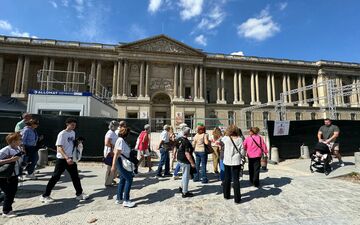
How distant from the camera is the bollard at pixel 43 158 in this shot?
9.64m

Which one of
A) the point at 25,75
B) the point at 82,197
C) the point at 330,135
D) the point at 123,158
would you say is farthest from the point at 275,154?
the point at 25,75

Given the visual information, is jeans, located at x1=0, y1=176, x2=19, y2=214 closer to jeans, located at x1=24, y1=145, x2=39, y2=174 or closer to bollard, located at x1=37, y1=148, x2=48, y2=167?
jeans, located at x1=24, y1=145, x2=39, y2=174

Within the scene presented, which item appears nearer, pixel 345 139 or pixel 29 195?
pixel 29 195

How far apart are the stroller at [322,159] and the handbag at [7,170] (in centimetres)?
963

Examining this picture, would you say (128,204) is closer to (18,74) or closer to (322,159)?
(322,159)

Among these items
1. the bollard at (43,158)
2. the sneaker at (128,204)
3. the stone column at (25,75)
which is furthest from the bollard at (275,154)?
the stone column at (25,75)

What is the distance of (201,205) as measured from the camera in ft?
16.9

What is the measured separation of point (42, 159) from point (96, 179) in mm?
3709

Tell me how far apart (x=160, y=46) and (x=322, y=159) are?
125 feet

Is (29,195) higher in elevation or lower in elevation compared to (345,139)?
lower

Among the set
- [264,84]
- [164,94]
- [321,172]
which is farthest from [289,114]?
[321,172]

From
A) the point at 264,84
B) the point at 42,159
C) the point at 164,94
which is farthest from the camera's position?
the point at 264,84

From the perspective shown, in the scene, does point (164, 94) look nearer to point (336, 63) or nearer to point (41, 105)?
point (41, 105)

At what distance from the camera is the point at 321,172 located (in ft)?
28.3
